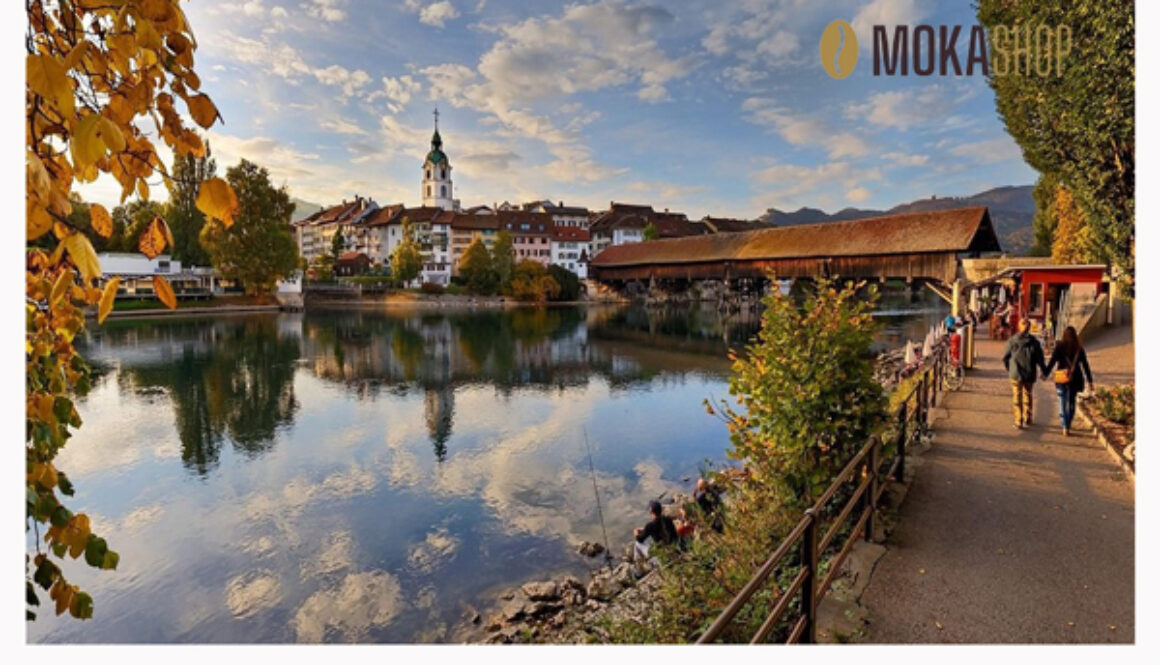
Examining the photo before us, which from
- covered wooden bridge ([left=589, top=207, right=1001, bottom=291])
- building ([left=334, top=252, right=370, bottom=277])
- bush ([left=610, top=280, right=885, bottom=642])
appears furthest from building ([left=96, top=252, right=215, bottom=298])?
bush ([left=610, top=280, right=885, bottom=642])

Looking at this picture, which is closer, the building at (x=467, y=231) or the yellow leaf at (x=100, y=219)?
the yellow leaf at (x=100, y=219)

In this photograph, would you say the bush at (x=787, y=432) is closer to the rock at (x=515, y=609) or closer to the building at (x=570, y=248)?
the rock at (x=515, y=609)

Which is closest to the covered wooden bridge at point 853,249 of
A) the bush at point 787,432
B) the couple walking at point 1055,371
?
the couple walking at point 1055,371

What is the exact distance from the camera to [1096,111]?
6.14 m

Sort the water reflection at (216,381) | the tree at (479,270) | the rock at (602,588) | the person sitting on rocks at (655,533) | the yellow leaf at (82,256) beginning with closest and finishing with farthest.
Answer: the yellow leaf at (82,256) < the rock at (602,588) < the person sitting on rocks at (655,533) < the water reflection at (216,381) < the tree at (479,270)

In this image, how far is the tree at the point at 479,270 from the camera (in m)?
58.7

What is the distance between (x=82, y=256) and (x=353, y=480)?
9.17m

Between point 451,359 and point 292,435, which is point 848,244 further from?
point 292,435

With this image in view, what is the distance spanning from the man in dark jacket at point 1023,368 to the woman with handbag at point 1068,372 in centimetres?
17

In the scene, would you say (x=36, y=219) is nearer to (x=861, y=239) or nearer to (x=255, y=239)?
(x=861, y=239)

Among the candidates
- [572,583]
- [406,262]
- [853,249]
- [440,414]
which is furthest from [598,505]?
[406,262]

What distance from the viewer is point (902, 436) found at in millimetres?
5098

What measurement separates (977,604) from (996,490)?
85.2 inches

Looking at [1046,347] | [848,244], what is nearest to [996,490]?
[1046,347]
